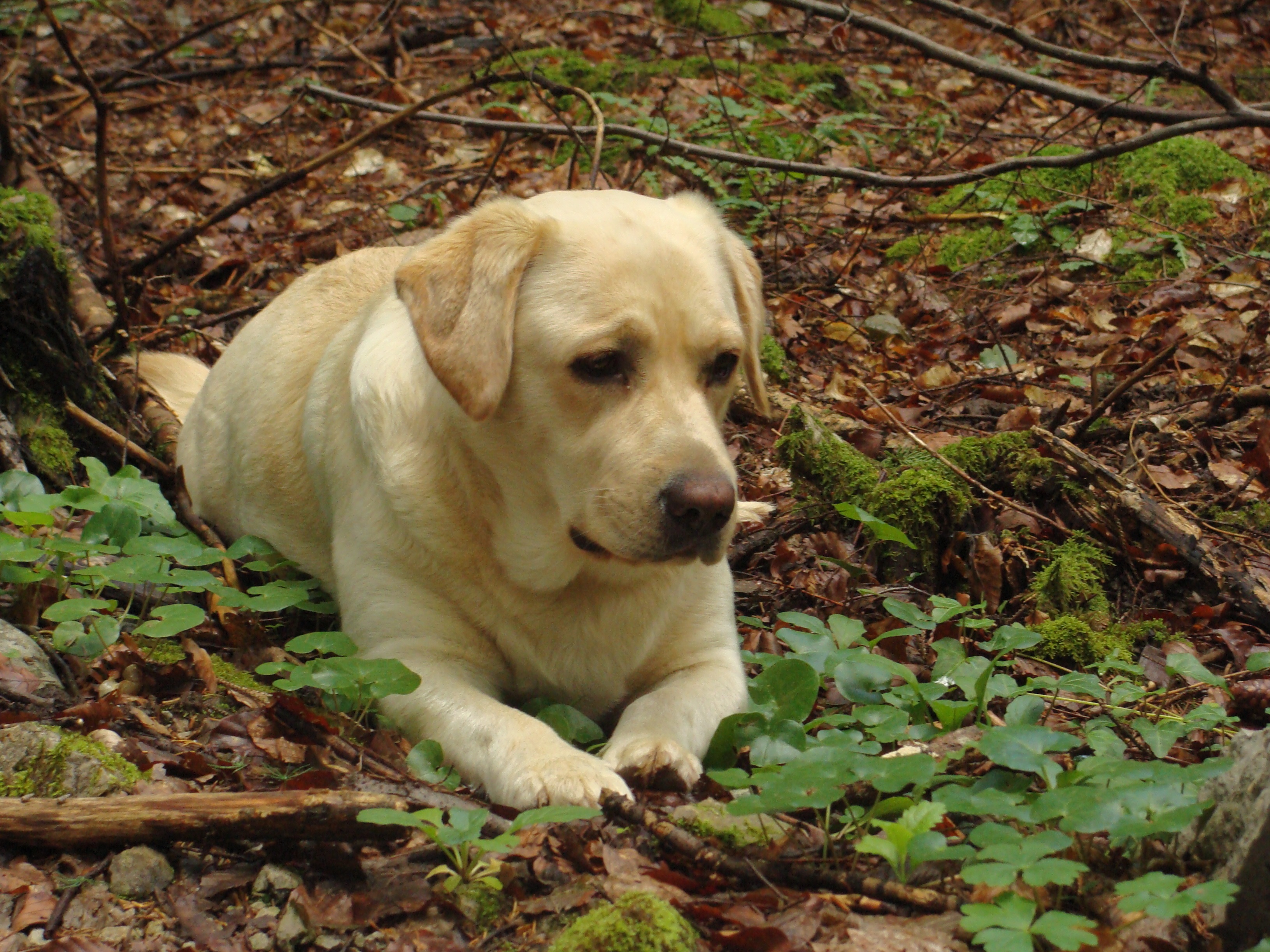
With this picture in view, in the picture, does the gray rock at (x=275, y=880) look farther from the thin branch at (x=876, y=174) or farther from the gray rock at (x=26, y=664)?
the thin branch at (x=876, y=174)

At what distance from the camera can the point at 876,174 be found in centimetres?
526

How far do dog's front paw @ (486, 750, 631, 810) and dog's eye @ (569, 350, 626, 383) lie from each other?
0.95 m

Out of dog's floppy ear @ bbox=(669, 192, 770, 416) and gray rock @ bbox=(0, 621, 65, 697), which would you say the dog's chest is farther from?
gray rock @ bbox=(0, 621, 65, 697)

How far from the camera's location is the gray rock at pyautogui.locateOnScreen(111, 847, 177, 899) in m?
2.08

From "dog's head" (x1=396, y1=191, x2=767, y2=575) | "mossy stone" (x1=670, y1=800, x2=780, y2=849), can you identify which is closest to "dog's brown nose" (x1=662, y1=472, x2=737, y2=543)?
"dog's head" (x1=396, y1=191, x2=767, y2=575)

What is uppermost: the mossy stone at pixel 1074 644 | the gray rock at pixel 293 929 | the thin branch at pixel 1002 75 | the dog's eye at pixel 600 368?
the thin branch at pixel 1002 75

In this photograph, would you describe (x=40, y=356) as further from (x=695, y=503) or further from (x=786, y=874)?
(x=786, y=874)

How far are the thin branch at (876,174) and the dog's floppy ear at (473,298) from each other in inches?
90.8

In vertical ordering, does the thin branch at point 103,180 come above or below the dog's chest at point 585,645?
above

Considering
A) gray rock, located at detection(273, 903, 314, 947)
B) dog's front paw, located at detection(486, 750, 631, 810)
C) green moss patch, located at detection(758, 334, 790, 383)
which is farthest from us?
green moss patch, located at detection(758, 334, 790, 383)

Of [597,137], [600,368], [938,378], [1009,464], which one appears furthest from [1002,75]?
[600,368]

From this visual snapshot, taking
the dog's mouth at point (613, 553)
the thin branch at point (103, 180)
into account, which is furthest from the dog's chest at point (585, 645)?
the thin branch at point (103, 180)

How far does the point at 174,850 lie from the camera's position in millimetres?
2178

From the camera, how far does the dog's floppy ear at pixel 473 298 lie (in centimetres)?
290
